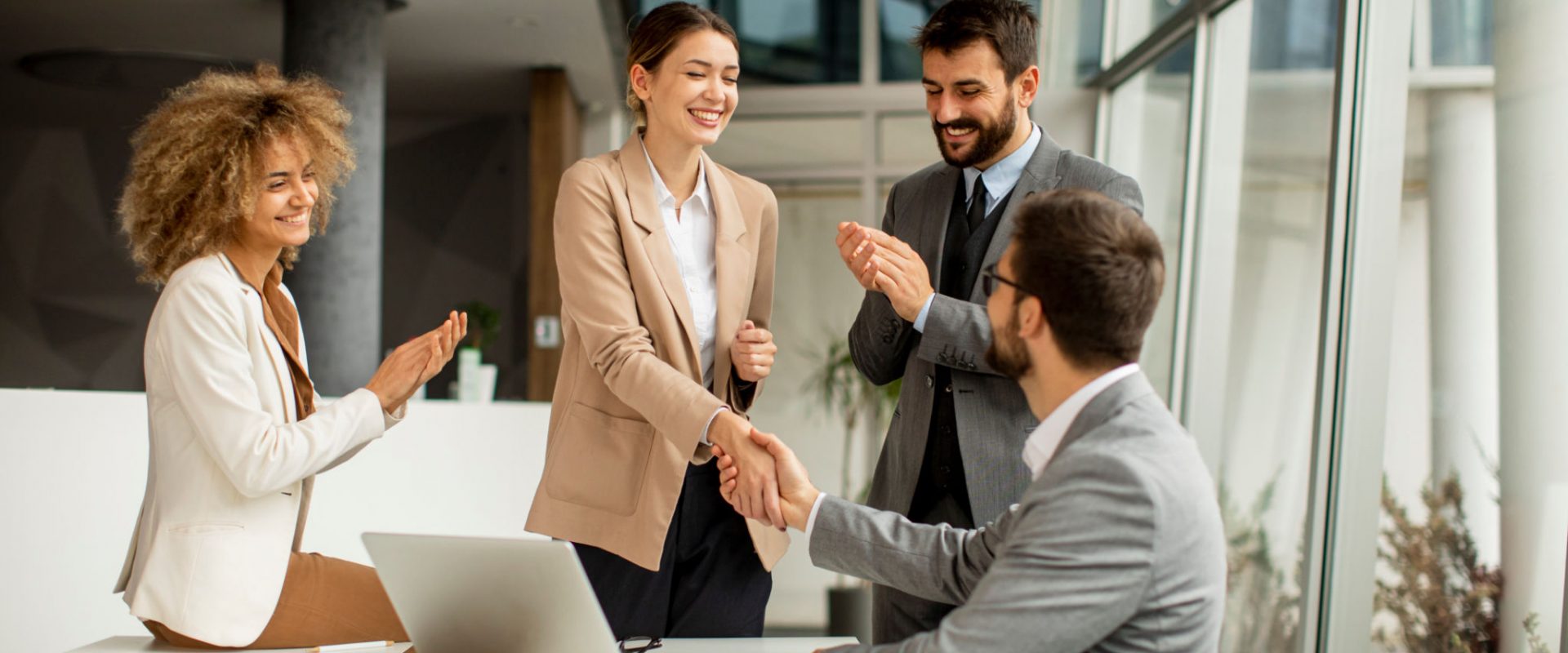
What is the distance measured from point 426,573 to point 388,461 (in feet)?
11.3

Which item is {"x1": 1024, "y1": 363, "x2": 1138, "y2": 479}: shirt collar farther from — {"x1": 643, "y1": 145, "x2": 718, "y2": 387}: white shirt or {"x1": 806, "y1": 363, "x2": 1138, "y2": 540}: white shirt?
{"x1": 643, "y1": 145, "x2": 718, "y2": 387}: white shirt

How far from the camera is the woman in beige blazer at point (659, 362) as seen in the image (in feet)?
6.98

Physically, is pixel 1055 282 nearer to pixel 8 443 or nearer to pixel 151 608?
pixel 151 608

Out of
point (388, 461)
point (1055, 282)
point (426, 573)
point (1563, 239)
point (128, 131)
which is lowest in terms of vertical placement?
point (388, 461)

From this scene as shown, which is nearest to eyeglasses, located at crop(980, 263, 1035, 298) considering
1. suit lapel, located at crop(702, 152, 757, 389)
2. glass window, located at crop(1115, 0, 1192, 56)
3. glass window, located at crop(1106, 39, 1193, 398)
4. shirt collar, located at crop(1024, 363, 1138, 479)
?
shirt collar, located at crop(1024, 363, 1138, 479)

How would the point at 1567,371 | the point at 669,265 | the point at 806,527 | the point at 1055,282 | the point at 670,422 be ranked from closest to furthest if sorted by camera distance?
the point at 1055,282 < the point at 806,527 < the point at 670,422 < the point at 669,265 < the point at 1567,371

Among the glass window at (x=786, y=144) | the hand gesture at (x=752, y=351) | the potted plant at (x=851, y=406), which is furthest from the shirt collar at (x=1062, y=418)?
the glass window at (x=786, y=144)

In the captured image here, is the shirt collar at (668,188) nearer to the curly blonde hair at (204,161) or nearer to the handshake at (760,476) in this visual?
the handshake at (760,476)

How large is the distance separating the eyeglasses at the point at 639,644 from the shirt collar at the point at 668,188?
822 millimetres

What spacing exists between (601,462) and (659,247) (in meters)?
0.39

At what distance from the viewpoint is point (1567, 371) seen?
2.65 metres

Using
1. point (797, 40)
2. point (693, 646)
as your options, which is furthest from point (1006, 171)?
point (797, 40)

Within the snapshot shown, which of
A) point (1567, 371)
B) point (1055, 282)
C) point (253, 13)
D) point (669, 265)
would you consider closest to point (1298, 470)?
point (1567, 371)

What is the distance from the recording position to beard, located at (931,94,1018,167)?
7.29 feet
